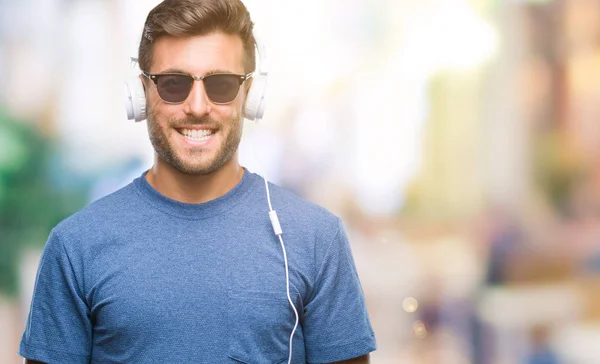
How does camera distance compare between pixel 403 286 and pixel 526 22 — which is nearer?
pixel 403 286

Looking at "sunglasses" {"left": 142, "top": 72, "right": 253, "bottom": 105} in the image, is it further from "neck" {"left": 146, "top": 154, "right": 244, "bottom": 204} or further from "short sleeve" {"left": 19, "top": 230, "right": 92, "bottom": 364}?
"short sleeve" {"left": 19, "top": 230, "right": 92, "bottom": 364}

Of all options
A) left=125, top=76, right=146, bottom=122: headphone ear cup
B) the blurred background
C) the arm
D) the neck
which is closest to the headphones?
left=125, top=76, right=146, bottom=122: headphone ear cup

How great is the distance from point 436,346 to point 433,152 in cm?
70

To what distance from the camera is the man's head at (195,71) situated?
141cm

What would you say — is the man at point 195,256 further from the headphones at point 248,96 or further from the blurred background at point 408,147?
the blurred background at point 408,147

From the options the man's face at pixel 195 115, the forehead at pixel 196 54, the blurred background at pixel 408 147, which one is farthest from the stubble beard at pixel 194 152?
the blurred background at pixel 408 147

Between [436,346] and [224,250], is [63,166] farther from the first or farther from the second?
[436,346]

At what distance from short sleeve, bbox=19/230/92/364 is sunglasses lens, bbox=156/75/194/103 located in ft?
1.14

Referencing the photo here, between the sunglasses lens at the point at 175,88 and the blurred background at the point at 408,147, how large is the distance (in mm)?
837

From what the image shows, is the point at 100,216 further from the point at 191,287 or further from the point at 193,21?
the point at 193,21

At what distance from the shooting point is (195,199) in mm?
1466

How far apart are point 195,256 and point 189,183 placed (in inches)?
6.1

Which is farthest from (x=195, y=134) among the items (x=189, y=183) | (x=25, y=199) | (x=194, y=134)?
(x=25, y=199)

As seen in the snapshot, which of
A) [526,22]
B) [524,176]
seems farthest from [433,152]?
[526,22]
